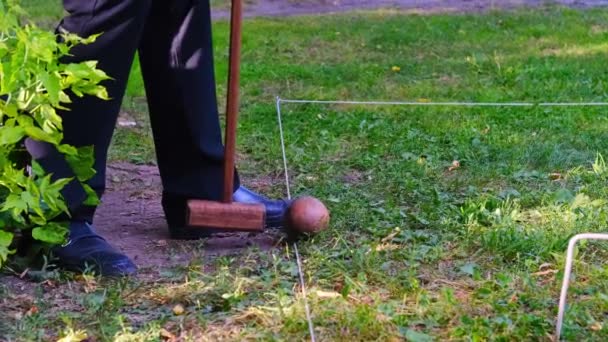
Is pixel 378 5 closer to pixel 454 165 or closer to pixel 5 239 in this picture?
pixel 454 165

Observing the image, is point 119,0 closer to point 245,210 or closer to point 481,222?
point 245,210

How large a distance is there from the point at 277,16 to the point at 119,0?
6.00m

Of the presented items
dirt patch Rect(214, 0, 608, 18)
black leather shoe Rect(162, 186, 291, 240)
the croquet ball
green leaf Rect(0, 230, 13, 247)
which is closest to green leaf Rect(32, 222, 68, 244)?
green leaf Rect(0, 230, 13, 247)

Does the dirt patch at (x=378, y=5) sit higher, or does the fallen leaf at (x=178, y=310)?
the fallen leaf at (x=178, y=310)

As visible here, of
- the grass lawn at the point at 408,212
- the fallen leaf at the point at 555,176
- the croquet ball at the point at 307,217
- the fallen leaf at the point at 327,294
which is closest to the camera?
the grass lawn at the point at 408,212

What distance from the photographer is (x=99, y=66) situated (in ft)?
7.78

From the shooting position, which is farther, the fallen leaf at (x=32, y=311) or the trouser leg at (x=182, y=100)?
the trouser leg at (x=182, y=100)

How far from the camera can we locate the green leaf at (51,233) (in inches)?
88.7

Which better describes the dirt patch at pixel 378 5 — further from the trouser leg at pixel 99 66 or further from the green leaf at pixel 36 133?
A: the green leaf at pixel 36 133

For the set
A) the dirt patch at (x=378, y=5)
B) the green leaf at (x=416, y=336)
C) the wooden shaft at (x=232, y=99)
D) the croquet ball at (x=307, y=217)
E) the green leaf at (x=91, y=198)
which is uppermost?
the wooden shaft at (x=232, y=99)

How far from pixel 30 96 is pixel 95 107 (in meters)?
0.36

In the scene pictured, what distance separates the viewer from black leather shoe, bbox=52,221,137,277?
7.61ft

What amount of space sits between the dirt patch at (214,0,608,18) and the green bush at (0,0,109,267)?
6292 mm

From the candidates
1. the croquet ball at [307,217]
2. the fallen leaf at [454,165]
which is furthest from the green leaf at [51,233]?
the fallen leaf at [454,165]
